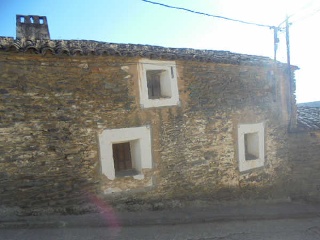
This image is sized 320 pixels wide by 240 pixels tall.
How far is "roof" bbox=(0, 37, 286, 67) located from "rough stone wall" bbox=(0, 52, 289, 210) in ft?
0.60

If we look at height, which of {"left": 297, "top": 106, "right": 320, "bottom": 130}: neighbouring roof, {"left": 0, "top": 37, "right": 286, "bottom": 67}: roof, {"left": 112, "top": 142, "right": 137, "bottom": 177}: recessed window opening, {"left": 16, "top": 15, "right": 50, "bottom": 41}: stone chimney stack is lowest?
→ {"left": 112, "top": 142, "right": 137, "bottom": 177}: recessed window opening

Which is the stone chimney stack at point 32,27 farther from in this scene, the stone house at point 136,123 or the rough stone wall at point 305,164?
the rough stone wall at point 305,164

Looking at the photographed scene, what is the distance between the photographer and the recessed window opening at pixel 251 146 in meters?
8.20

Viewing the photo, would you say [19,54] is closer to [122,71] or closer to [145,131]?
[122,71]

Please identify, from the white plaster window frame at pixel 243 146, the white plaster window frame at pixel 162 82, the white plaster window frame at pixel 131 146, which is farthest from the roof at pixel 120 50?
the white plaster window frame at pixel 243 146

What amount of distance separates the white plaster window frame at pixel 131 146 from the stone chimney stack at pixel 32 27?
14.7 feet

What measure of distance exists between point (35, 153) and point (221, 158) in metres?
4.55

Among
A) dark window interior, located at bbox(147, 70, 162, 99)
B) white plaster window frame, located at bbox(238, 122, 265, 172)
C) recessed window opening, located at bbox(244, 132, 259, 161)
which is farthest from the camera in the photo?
recessed window opening, located at bbox(244, 132, 259, 161)

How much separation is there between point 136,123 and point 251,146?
4.03 meters

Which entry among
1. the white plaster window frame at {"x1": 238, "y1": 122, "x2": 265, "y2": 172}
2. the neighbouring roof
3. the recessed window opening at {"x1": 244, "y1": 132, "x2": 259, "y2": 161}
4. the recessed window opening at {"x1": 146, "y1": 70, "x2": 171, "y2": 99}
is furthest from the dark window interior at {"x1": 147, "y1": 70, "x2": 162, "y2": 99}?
the neighbouring roof

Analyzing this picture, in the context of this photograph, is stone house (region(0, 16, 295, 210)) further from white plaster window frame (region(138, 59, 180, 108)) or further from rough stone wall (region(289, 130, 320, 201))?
rough stone wall (region(289, 130, 320, 201))

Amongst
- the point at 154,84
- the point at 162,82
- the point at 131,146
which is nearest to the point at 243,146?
the point at 162,82

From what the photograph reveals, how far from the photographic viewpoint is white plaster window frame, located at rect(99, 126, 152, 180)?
5848 millimetres

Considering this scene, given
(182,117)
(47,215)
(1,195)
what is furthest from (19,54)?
(182,117)
